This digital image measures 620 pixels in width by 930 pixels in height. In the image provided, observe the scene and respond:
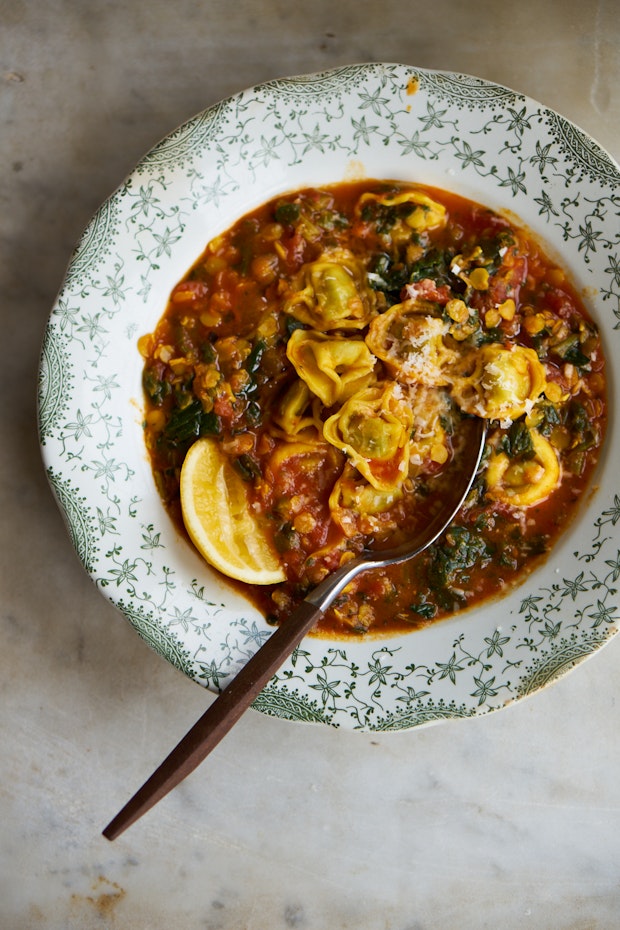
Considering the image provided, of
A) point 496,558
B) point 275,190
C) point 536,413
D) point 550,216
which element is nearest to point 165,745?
point 496,558

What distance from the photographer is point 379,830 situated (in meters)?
5.04

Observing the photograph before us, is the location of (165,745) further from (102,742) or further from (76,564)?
(76,564)

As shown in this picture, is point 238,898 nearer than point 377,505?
No

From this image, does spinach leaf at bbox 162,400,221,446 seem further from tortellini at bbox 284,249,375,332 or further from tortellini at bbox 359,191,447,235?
tortellini at bbox 359,191,447,235

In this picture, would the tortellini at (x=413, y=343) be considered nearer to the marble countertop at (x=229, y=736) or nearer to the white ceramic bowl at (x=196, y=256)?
the white ceramic bowl at (x=196, y=256)

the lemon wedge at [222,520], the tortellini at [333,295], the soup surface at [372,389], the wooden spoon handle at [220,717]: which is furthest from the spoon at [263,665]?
the tortellini at [333,295]

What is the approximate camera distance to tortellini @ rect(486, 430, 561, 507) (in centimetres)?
462

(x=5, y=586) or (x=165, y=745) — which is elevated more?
(x=5, y=586)

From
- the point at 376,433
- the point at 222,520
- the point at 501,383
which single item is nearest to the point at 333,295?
the point at 376,433

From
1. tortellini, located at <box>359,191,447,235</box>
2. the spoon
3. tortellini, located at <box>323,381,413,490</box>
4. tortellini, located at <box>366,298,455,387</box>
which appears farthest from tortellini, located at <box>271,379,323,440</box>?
tortellini, located at <box>359,191,447,235</box>

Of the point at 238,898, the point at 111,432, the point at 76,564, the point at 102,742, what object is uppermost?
the point at 111,432

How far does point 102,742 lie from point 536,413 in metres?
3.63

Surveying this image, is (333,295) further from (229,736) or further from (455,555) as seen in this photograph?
(229,736)

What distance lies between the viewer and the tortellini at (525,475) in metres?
4.62
